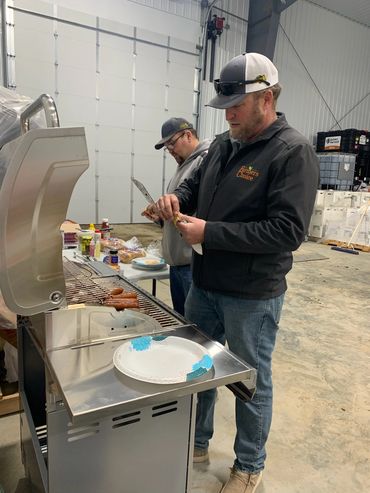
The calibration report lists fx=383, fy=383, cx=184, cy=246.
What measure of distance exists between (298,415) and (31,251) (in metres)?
1.79

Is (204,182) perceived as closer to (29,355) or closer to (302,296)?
(29,355)

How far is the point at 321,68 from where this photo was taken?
8211 millimetres

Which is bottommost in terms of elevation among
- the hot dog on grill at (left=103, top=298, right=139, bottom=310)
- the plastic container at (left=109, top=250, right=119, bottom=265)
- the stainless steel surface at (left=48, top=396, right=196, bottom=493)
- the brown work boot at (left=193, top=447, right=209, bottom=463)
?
the brown work boot at (left=193, top=447, right=209, bottom=463)

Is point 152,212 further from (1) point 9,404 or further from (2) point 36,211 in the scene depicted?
(1) point 9,404

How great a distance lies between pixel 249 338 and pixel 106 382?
0.60 m

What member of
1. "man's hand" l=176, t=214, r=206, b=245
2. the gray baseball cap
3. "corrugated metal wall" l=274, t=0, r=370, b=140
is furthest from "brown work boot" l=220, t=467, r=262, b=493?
"corrugated metal wall" l=274, t=0, r=370, b=140

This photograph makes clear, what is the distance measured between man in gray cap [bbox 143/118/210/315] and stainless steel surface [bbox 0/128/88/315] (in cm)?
122

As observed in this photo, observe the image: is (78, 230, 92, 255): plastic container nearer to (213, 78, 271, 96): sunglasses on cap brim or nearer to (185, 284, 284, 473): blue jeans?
(185, 284, 284, 473): blue jeans

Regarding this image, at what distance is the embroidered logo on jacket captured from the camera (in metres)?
1.21

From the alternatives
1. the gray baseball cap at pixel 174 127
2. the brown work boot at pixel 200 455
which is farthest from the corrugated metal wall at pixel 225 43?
the brown work boot at pixel 200 455

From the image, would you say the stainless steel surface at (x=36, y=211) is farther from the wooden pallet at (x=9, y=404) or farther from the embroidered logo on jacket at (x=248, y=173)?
the wooden pallet at (x=9, y=404)

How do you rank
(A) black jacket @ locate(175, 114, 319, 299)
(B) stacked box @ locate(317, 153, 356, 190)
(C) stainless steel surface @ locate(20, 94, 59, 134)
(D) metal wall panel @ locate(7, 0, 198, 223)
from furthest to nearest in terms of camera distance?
(B) stacked box @ locate(317, 153, 356, 190), (D) metal wall panel @ locate(7, 0, 198, 223), (A) black jacket @ locate(175, 114, 319, 299), (C) stainless steel surface @ locate(20, 94, 59, 134)

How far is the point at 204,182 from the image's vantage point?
4.67 ft

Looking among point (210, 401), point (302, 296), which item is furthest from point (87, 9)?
point (210, 401)
